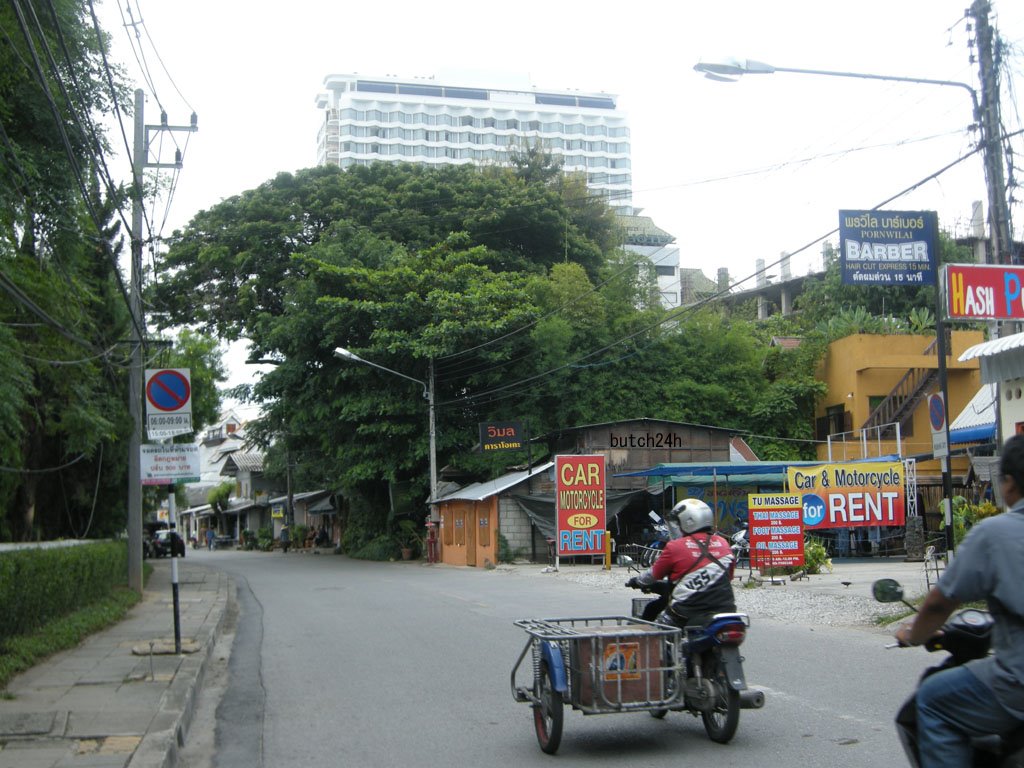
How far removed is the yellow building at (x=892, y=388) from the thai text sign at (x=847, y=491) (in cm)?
1115

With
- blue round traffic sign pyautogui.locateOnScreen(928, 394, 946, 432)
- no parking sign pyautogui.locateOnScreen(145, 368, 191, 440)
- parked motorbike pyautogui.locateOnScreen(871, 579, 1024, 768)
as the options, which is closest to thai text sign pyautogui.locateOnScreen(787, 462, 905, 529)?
blue round traffic sign pyautogui.locateOnScreen(928, 394, 946, 432)

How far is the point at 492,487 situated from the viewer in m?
33.5

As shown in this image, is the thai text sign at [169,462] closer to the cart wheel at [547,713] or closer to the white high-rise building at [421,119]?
the cart wheel at [547,713]

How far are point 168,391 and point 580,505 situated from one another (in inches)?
673

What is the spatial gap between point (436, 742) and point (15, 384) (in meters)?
6.66

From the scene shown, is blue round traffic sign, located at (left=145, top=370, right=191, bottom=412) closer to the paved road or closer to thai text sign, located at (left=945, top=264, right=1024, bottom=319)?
the paved road

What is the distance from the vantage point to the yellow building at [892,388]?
36188mm

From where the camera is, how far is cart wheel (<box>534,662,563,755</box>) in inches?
273

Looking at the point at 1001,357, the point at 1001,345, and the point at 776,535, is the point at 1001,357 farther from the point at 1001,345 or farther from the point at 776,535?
the point at 776,535

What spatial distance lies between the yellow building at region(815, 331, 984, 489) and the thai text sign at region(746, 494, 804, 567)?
52.3 ft

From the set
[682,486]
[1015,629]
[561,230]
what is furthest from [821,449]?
[1015,629]

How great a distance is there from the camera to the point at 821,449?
3928 centimetres

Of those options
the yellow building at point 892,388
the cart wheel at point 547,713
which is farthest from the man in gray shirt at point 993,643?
the yellow building at point 892,388

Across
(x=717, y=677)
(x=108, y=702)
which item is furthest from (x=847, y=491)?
(x=108, y=702)
